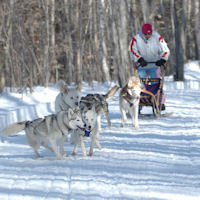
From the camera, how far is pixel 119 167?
4887 millimetres

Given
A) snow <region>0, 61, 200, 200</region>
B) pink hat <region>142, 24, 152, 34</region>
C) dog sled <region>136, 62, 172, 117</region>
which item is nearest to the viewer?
snow <region>0, 61, 200, 200</region>

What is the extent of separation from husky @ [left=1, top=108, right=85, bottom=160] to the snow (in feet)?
0.86

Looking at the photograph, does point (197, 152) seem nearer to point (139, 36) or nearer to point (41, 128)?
point (41, 128)

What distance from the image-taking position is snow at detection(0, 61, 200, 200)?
3.82m

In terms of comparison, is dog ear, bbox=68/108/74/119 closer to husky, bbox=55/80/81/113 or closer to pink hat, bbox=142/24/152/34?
husky, bbox=55/80/81/113

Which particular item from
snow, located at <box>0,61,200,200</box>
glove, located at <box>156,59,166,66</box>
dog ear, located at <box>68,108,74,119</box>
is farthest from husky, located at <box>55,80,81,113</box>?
glove, located at <box>156,59,166,66</box>

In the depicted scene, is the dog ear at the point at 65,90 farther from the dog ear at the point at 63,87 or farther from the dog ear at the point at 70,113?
the dog ear at the point at 70,113

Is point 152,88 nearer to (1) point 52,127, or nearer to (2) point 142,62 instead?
(2) point 142,62

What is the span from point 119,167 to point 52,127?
1.26 m

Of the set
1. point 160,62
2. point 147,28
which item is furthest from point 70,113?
point 147,28

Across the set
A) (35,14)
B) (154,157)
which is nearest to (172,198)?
(154,157)

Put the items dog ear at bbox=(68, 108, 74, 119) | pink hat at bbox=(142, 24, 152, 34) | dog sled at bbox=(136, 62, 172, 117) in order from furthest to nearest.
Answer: pink hat at bbox=(142, 24, 152, 34), dog sled at bbox=(136, 62, 172, 117), dog ear at bbox=(68, 108, 74, 119)

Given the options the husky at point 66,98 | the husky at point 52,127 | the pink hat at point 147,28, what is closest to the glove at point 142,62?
the pink hat at point 147,28

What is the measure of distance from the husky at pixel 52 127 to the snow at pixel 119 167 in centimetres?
26
